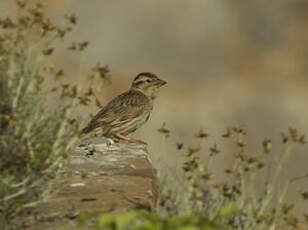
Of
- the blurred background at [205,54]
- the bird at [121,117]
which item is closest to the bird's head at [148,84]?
the bird at [121,117]

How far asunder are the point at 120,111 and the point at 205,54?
29.3 feet

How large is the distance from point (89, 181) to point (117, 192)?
0.44 m

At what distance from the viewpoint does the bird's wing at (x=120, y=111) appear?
859 centimetres

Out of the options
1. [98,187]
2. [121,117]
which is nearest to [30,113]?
[98,187]

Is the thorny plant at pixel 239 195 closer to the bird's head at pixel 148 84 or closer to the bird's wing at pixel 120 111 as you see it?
the bird's wing at pixel 120 111

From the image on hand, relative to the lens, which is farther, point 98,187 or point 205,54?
point 205,54

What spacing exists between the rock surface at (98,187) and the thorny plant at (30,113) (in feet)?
0.51

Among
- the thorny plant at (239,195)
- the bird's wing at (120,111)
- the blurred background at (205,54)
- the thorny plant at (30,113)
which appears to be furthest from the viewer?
the blurred background at (205,54)


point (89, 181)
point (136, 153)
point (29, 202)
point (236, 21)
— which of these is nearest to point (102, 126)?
point (136, 153)

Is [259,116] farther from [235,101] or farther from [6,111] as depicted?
[6,111]

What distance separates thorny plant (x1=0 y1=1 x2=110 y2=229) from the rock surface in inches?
6.1

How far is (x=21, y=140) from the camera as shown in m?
4.90

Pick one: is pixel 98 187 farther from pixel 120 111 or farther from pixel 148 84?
pixel 148 84

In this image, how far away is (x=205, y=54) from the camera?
17641 mm
